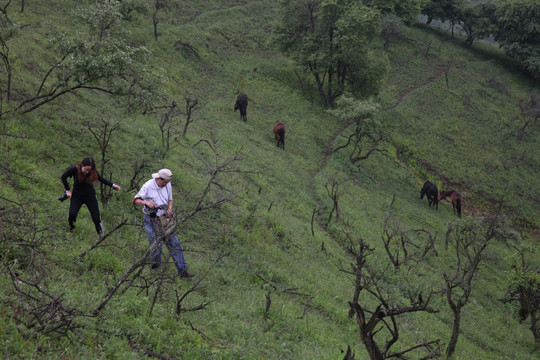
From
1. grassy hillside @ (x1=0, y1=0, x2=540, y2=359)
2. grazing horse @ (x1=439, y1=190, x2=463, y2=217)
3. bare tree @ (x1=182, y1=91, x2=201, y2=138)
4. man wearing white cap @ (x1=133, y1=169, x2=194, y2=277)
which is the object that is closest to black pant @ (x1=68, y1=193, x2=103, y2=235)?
grassy hillside @ (x1=0, y1=0, x2=540, y2=359)

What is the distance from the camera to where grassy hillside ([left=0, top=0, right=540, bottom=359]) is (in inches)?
227

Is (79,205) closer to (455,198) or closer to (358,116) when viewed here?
(358,116)

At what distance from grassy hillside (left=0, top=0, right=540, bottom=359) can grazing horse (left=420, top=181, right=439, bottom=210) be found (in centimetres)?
108

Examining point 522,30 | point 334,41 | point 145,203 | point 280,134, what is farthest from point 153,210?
point 522,30

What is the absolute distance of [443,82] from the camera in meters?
42.3

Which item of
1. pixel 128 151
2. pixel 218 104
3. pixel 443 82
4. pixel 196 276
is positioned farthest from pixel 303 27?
pixel 196 276

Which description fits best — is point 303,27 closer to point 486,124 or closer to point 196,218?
point 486,124

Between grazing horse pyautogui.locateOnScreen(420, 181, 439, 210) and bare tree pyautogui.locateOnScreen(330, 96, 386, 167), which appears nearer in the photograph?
bare tree pyautogui.locateOnScreen(330, 96, 386, 167)

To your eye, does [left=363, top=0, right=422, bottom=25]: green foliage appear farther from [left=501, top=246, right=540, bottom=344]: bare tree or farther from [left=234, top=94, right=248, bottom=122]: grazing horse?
[left=501, top=246, right=540, bottom=344]: bare tree

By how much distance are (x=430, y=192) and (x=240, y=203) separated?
1683 cm

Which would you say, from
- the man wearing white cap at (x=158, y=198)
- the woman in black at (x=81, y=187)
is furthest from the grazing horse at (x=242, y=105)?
the woman in black at (x=81, y=187)

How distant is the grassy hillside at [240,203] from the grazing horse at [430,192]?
108 cm

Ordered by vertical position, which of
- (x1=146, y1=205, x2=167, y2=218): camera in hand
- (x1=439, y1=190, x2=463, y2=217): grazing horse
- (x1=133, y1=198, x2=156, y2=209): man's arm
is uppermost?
(x1=133, y1=198, x2=156, y2=209): man's arm

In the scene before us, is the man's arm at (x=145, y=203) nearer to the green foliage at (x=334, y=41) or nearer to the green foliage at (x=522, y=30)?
the green foliage at (x=334, y=41)
